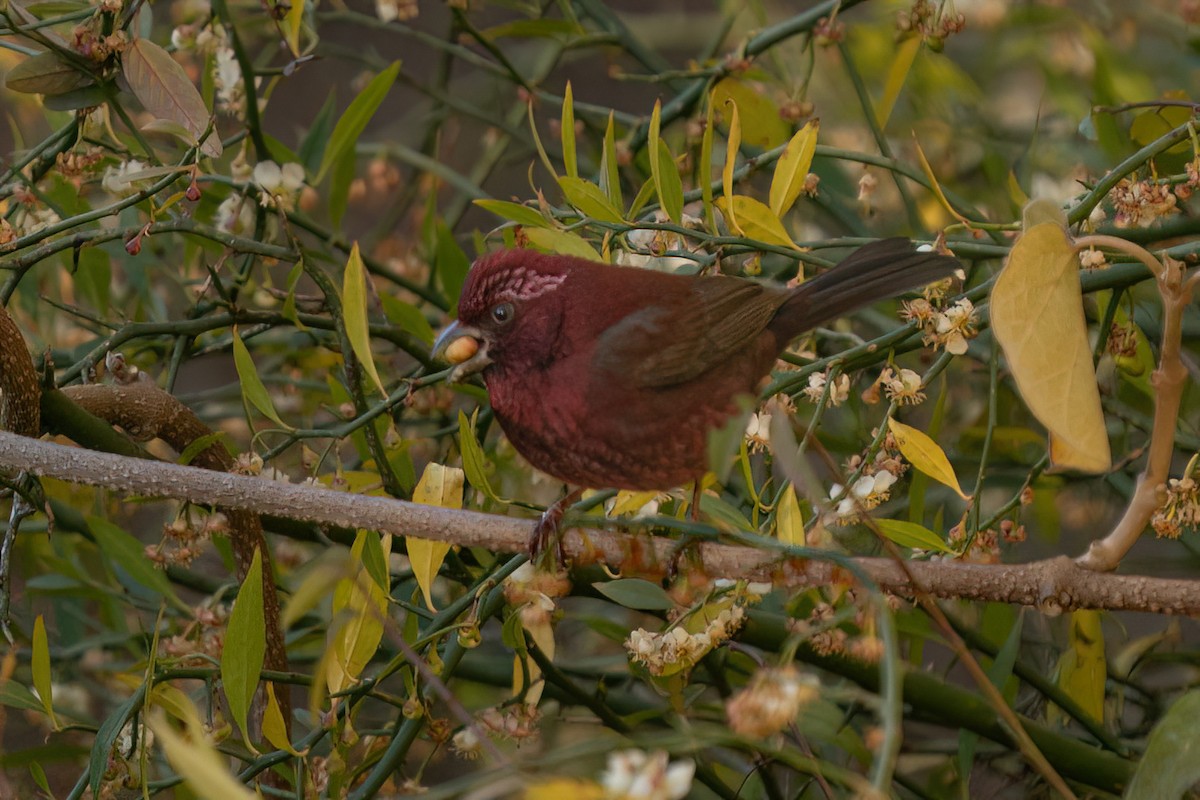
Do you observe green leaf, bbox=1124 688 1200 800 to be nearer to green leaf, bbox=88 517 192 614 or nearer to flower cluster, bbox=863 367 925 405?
flower cluster, bbox=863 367 925 405

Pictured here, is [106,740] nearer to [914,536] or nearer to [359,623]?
[359,623]

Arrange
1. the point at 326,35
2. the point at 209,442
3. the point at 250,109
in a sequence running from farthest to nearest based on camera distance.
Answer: the point at 326,35
the point at 250,109
the point at 209,442

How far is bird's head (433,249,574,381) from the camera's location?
1.84m

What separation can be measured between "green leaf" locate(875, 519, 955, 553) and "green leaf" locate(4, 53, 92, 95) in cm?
117

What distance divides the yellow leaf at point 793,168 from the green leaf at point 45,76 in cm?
91

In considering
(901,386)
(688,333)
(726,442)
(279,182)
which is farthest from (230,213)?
(726,442)

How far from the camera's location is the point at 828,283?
1938mm

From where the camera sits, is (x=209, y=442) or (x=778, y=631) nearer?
(x=209, y=442)

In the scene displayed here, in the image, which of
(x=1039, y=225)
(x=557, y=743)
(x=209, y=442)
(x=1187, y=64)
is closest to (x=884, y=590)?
(x=1039, y=225)

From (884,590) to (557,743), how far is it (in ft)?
5.19

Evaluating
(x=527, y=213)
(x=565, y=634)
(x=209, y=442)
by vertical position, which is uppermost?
(x=527, y=213)

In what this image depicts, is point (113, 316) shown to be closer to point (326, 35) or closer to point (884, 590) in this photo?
point (884, 590)

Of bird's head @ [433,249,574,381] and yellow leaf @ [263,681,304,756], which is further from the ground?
bird's head @ [433,249,574,381]

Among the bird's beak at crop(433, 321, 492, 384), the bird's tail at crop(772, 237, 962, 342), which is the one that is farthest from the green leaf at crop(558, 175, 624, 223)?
the bird's tail at crop(772, 237, 962, 342)
